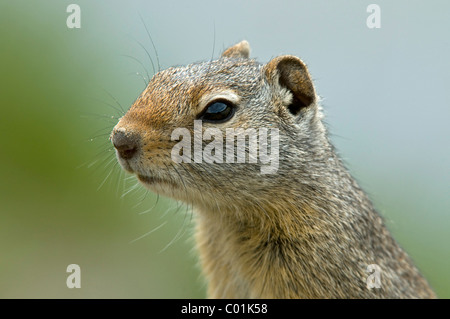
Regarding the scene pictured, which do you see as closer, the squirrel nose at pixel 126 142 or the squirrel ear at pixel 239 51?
the squirrel nose at pixel 126 142

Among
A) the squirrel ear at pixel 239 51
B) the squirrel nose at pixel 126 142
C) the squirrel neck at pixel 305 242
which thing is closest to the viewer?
the squirrel nose at pixel 126 142

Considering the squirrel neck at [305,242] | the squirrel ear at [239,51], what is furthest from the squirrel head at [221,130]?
the squirrel ear at [239,51]

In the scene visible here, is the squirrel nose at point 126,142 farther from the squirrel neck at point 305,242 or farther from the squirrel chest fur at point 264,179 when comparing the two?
the squirrel neck at point 305,242

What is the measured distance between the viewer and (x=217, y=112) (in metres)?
3.61

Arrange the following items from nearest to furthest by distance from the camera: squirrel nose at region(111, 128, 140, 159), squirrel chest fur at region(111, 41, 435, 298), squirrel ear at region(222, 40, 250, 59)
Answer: squirrel nose at region(111, 128, 140, 159) < squirrel chest fur at region(111, 41, 435, 298) < squirrel ear at region(222, 40, 250, 59)

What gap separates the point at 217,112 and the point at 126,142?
57 cm

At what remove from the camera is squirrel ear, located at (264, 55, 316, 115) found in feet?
12.9

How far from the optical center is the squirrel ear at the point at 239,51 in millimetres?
4777

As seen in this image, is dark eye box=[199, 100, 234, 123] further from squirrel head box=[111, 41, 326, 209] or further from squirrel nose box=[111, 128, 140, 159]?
squirrel nose box=[111, 128, 140, 159]

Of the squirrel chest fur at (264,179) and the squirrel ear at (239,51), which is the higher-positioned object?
the squirrel ear at (239,51)

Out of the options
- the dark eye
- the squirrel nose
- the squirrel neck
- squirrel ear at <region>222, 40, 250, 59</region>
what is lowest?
the squirrel neck

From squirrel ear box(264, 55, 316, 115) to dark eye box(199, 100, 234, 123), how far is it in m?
0.46

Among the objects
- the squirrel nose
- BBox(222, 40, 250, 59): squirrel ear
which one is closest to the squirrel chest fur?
the squirrel nose

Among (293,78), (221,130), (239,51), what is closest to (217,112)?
(221,130)
